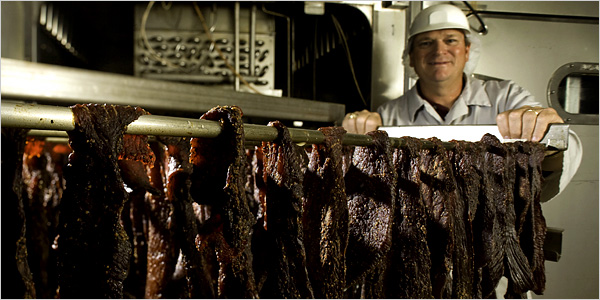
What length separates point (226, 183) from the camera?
39.5 inches

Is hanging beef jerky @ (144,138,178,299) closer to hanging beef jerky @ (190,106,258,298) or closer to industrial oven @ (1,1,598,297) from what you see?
hanging beef jerky @ (190,106,258,298)

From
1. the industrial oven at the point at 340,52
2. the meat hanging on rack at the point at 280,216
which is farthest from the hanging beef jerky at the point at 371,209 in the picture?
the industrial oven at the point at 340,52

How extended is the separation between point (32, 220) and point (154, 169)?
30.6 inches

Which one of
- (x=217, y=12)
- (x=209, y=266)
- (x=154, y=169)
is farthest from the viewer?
(x=217, y=12)

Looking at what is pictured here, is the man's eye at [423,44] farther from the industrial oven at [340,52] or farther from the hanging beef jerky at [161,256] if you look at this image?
the hanging beef jerky at [161,256]

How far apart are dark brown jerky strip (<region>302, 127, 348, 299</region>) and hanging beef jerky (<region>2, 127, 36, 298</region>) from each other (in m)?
0.77

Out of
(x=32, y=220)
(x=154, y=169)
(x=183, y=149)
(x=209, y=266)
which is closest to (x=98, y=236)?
(x=183, y=149)

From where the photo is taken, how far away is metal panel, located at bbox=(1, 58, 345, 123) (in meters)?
1.19

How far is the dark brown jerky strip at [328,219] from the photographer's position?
129cm

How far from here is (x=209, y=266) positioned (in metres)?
1.64

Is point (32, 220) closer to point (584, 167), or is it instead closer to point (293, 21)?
point (293, 21)

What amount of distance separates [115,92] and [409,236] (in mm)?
1183

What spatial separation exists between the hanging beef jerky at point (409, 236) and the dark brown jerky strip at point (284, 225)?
0.55 m

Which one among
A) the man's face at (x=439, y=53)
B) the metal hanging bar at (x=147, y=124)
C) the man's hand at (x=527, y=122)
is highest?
the man's face at (x=439, y=53)
